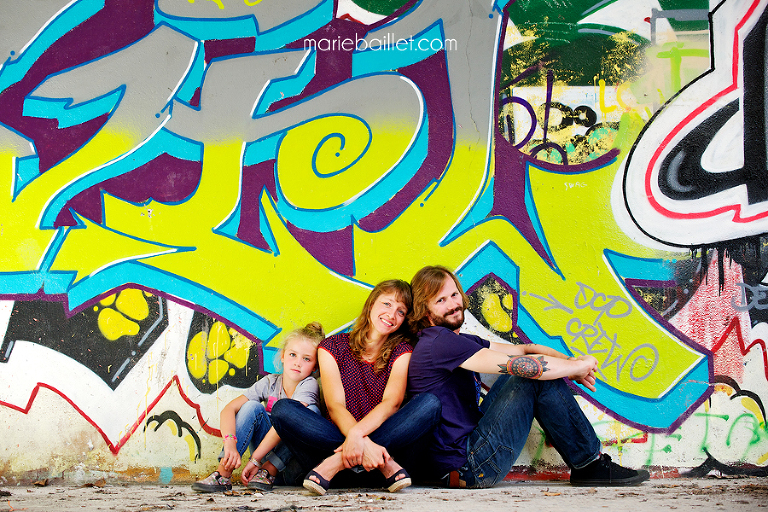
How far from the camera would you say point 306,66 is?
12.9ft

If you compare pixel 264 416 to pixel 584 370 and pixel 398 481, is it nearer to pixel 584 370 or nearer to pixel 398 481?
pixel 398 481

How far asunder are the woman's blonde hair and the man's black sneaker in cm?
131

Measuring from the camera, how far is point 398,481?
9.70ft

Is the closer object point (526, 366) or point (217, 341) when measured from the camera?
point (526, 366)

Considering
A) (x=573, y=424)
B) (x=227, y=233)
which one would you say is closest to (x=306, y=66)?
(x=227, y=233)

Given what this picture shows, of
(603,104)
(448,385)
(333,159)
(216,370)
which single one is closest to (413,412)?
(448,385)

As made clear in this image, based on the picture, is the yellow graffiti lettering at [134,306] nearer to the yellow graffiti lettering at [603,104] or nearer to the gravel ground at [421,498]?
the gravel ground at [421,498]

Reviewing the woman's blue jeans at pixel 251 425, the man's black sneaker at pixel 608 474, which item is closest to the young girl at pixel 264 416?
the woman's blue jeans at pixel 251 425

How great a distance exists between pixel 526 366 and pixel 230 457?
1.83 meters

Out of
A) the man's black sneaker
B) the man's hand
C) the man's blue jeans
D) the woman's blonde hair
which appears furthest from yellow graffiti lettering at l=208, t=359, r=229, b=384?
the man's black sneaker

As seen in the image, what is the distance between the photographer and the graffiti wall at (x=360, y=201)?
12.3 feet

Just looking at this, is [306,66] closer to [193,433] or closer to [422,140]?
[422,140]

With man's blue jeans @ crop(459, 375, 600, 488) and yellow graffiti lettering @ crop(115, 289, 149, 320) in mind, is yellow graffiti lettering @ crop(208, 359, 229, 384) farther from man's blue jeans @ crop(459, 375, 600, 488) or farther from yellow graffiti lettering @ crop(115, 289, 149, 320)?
man's blue jeans @ crop(459, 375, 600, 488)

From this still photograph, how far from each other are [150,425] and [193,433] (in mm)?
304
